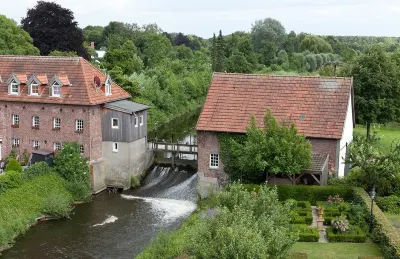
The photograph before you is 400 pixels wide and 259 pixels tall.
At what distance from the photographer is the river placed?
95.1 feet

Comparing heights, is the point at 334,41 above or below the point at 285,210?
above

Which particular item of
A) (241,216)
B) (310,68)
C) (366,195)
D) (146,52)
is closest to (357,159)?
(366,195)

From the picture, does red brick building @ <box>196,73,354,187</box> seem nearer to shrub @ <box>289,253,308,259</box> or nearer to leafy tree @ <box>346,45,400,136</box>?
leafy tree @ <box>346,45,400,136</box>

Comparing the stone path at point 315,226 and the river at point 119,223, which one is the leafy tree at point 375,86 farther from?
the stone path at point 315,226

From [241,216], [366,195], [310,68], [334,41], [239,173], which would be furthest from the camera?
[334,41]

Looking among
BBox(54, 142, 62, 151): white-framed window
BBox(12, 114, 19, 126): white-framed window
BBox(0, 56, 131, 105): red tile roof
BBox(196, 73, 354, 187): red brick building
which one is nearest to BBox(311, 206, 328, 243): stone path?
BBox(196, 73, 354, 187): red brick building

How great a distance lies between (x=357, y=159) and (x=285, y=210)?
40.5 ft

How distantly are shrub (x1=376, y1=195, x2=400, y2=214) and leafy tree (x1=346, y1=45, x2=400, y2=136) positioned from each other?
17.4m

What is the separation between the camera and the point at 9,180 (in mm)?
32594

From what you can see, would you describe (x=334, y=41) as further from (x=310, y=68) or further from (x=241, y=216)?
(x=241, y=216)

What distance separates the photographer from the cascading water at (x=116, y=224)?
28969 mm

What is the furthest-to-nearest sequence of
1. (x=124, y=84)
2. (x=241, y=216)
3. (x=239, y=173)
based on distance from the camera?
(x=124, y=84), (x=239, y=173), (x=241, y=216)

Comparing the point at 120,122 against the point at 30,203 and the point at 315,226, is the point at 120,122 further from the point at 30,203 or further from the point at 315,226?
the point at 315,226

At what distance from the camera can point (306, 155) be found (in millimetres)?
30438
